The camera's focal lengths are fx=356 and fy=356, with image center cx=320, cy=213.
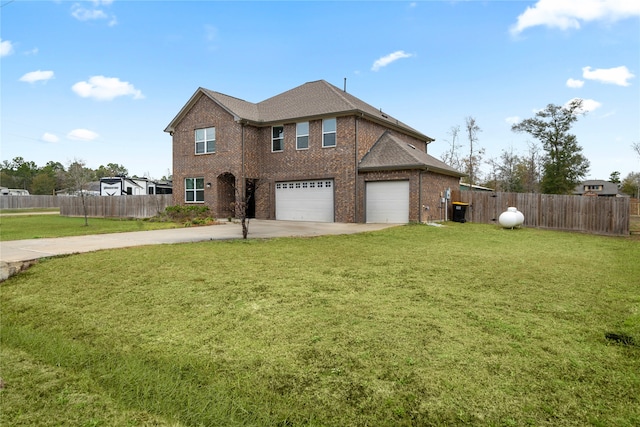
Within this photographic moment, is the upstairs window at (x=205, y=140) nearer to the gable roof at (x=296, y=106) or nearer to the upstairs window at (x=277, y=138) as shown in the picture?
the gable roof at (x=296, y=106)

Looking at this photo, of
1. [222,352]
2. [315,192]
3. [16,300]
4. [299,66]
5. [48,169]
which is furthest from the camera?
[48,169]

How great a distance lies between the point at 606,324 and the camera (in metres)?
4.09

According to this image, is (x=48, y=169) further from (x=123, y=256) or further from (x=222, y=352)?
(x=222, y=352)

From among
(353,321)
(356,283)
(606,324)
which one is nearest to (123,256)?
(356,283)

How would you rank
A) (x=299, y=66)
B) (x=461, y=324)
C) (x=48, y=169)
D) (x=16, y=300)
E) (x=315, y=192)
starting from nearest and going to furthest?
1. (x=461, y=324)
2. (x=16, y=300)
3. (x=315, y=192)
4. (x=299, y=66)
5. (x=48, y=169)

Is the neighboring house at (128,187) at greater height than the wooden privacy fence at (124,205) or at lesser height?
greater

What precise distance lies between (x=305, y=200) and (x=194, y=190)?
7679 millimetres

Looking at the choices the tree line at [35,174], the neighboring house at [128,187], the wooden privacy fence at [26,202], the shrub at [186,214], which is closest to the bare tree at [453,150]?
the shrub at [186,214]

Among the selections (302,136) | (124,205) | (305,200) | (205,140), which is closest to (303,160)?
(302,136)

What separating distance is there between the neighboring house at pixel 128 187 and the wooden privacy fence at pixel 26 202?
12556 millimetres

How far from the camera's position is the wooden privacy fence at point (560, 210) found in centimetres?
1509

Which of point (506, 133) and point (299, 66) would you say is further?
point (506, 133)

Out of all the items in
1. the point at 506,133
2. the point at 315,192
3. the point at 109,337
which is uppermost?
the point at 506,133

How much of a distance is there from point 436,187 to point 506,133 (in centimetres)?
2994
